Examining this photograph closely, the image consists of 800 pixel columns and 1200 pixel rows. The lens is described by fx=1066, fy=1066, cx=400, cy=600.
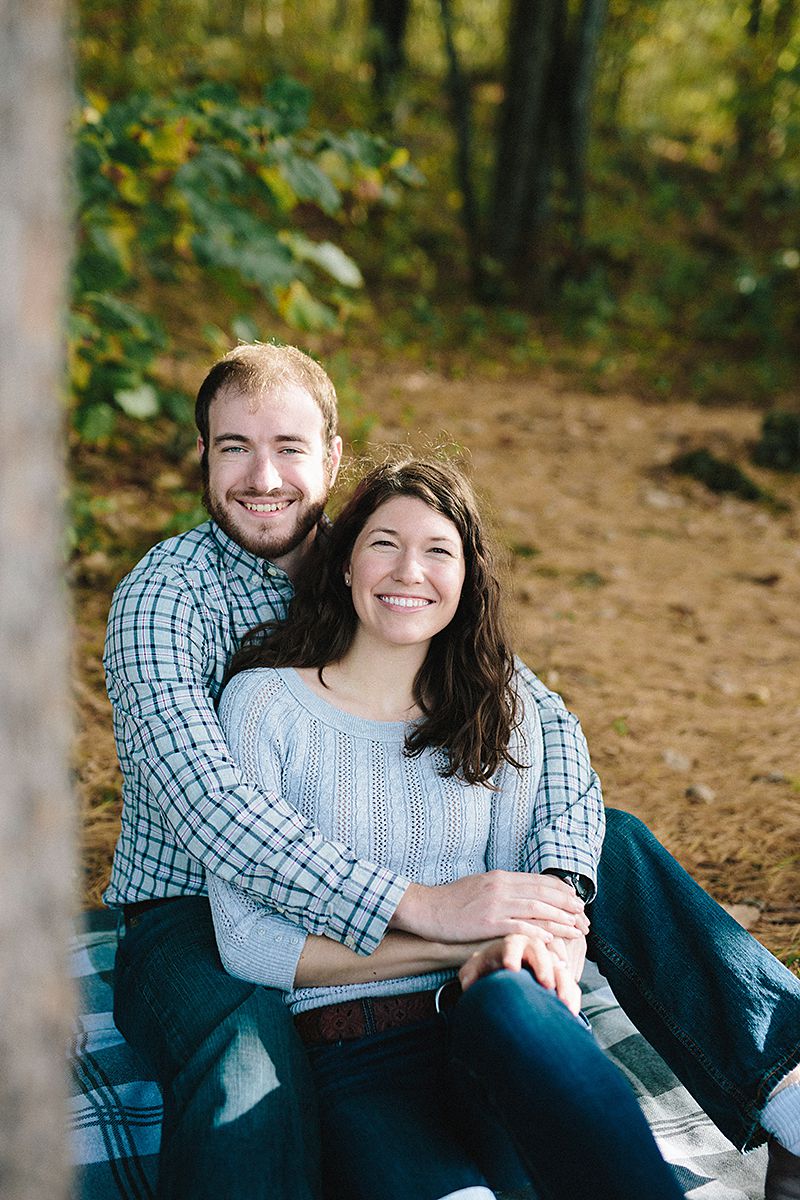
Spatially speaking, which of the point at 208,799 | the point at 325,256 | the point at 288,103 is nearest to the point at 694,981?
the point at 208,799

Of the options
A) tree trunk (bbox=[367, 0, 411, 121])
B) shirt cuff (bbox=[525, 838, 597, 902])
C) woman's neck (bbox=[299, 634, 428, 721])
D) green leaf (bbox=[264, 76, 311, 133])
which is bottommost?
shirt cuff (bbox=[525, 838, 597, 902])

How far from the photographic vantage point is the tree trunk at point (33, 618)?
92 centimetres

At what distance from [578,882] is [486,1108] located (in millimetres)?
543

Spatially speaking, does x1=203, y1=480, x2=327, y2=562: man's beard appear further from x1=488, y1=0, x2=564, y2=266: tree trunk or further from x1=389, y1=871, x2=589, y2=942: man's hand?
x1=488, y1=0, x2=564, y2=266: tree trunk

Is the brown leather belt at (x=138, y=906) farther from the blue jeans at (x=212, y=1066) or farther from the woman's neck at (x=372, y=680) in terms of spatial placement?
the woman's neck at (x=372, y=680)

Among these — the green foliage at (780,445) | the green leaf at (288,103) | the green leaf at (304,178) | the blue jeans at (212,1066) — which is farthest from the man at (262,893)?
the green foliage at (780,445)

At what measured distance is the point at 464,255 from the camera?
10.2 meters

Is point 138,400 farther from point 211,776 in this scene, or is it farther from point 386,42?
point 386,42

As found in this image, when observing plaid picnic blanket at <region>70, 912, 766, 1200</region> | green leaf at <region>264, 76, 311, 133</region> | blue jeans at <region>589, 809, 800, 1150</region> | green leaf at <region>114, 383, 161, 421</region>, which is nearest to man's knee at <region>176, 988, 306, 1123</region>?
plaid picnic blanket at <region>70, 912, 766, 1200</region>

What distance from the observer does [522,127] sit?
908 cm

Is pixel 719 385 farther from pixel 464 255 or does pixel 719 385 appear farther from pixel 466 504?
pixel 466 504

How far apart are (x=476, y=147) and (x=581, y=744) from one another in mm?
11299

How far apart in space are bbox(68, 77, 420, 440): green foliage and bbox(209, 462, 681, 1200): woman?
1.64 metres

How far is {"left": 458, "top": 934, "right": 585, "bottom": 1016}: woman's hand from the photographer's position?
1.85m
